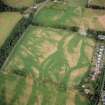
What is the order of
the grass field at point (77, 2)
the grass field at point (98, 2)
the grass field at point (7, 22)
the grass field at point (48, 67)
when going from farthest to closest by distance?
1. the grass field at point (77, 2)
2. the grass field at point (98, 2)
3. the grass field at point (7, 22)
4. the grass field at point (48, 67)

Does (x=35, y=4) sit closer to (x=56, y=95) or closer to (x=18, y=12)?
(x=18, y=12)

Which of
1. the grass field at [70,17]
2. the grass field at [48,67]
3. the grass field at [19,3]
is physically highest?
the grass field at [19,3]

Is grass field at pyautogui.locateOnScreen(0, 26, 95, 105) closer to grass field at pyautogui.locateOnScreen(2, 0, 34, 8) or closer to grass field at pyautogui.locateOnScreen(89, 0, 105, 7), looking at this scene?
grass field at pyautogui.locateOnScreen(2, 0, 34, 8)

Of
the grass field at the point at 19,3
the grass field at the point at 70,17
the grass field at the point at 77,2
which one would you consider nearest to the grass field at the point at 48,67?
the grass field at the point at 70,17

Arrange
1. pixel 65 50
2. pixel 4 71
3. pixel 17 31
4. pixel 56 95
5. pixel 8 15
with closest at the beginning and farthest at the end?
pixel 56 95 < pixel 4 71 < pixel 65 50 < pixel 17 31 < pixel 8 15

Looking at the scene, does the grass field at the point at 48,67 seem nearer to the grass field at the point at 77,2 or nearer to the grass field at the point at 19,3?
the grass field at the point at 19,3

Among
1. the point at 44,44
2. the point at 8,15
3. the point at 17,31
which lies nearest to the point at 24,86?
the point at 44,44

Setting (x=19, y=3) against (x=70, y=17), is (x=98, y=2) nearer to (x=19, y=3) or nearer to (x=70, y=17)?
(x=70, y=17)
